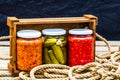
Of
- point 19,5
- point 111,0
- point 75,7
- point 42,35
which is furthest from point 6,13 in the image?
point 42,35

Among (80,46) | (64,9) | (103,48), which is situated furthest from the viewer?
(64,9)

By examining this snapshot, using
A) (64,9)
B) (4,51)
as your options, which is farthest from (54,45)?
(64,9)

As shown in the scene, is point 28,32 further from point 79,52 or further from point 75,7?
point 75,7

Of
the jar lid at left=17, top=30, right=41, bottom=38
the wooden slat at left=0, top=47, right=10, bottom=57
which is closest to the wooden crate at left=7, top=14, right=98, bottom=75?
the jar lid at left=17, top=30, right=41, bottom=38

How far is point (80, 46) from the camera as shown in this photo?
290 centimetres

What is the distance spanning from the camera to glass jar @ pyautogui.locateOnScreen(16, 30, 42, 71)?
110 inches

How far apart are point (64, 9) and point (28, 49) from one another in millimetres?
4882

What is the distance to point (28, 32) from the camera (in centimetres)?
284

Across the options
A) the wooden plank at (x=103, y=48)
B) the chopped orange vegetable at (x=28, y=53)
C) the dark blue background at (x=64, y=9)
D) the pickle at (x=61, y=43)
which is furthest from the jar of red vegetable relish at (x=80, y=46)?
the dark blue background at (x=64, y=9)

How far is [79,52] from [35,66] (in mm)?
283

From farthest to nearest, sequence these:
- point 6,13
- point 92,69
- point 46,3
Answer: point 46,3 → point 6,13 → point 92,69

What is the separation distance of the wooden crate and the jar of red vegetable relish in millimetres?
72

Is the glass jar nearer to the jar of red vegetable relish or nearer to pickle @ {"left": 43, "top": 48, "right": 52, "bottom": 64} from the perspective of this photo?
pickle @ {"left": 43, "top": 48, "right": 52, "bottom": 64}

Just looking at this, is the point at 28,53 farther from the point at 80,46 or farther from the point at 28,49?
the point at 80,46
